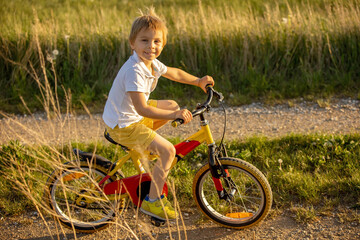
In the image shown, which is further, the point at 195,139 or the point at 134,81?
the point at 195,139

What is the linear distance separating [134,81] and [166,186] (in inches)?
38.1

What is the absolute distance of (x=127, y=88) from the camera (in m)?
3.05

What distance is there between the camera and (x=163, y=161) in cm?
320

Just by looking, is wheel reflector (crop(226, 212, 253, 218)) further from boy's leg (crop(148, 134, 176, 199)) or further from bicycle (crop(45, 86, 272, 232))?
boy's leg (crop(148, 134, 176, 199))

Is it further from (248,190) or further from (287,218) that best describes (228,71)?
(287,218)

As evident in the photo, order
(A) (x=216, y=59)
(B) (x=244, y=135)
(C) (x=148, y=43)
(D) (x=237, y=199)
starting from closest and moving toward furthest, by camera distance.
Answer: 1. (C) (x=148, y=43)
2. (D) (x=237, y=199)
3. (B) (x=244, y=135)
4. (A) (x=216, y=59)

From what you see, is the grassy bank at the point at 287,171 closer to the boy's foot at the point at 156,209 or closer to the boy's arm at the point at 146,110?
the boy's foot at the point at 156,209

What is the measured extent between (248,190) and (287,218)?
1.63 ft

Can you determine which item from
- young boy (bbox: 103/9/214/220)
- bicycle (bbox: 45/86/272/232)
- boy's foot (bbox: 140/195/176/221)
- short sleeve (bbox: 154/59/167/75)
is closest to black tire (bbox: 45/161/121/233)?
bicycle (bbox: 45/86/272/232)

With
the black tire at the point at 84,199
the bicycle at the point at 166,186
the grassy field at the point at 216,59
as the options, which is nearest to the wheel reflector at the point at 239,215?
the bicycle at the point at 166,186

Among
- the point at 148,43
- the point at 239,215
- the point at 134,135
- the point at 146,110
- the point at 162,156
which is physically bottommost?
the point at 239,215

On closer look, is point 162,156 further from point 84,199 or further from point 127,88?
point 84,199

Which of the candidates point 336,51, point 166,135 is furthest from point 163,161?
point 336,51

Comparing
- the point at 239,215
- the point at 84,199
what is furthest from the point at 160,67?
the point at 239,215
